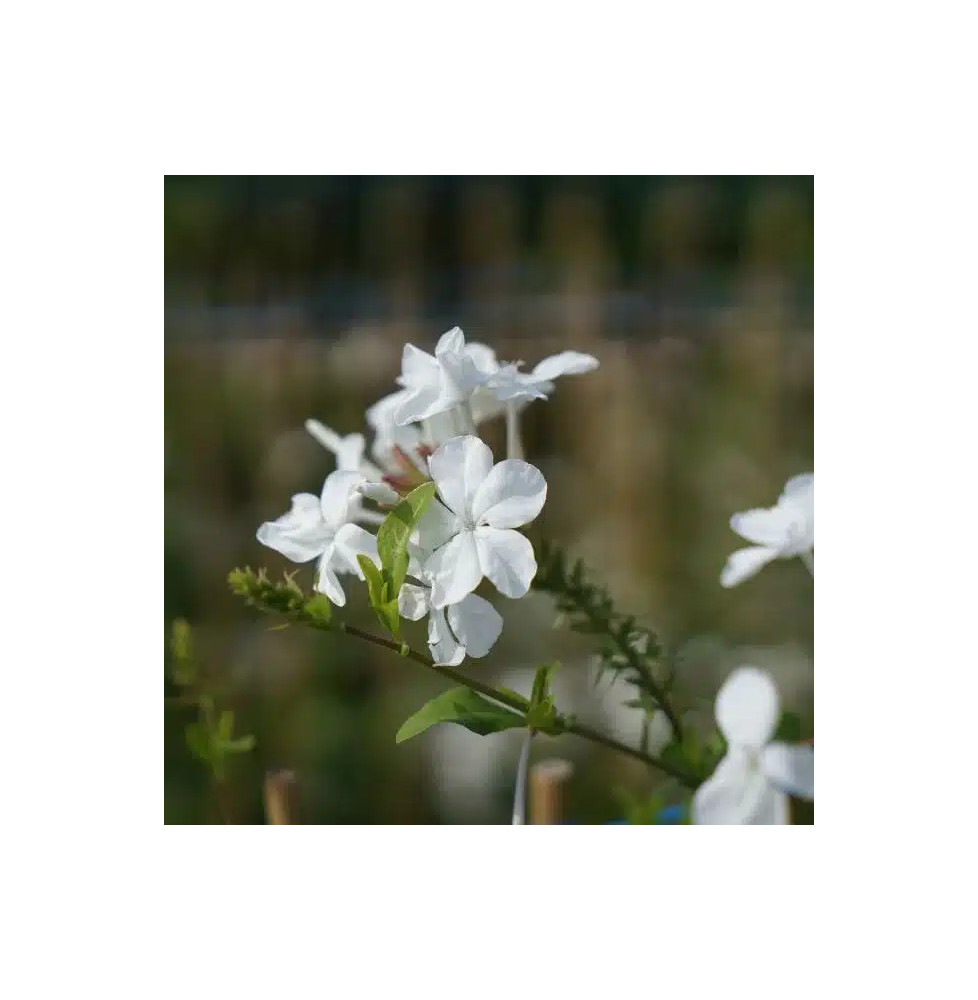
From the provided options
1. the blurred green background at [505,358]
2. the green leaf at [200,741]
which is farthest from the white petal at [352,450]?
the blurred green background at [505,358]

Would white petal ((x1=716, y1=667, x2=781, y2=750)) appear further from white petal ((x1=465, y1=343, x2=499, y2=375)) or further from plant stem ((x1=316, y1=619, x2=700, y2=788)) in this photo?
white petal ((x1=465, y1=343, x2=499, y2=375))

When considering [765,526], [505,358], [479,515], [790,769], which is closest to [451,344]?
[479,515]

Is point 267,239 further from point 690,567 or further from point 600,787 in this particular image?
point 600,787

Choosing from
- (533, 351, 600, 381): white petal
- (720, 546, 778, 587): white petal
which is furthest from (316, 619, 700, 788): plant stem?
(533, 351, 600, 381): white petal

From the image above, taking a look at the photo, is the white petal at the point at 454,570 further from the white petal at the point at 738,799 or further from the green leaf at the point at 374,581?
the white petal at the point at 738,799

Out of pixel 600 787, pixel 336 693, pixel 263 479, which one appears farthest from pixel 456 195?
pixel 600 787

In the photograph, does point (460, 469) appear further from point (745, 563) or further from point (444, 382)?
point (745, 563)
